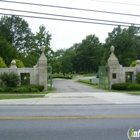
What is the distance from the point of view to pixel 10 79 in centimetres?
1955

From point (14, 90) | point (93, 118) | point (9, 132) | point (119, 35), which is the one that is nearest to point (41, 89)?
point (14, 90)

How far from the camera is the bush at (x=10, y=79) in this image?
19547mm

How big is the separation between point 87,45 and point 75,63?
9.76 m

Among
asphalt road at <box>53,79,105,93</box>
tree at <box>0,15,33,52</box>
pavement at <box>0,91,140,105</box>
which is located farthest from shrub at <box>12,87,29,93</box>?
tree at <box>0,15,33,52</box>

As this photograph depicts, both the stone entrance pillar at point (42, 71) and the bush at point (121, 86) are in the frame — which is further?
the stone entrance pillar at point (42, 71)

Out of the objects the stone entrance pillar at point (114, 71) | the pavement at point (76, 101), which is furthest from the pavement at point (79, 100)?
the stone entrance pillar at point (114, 71)

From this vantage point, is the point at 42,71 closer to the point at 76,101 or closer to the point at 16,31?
the point at 76,101

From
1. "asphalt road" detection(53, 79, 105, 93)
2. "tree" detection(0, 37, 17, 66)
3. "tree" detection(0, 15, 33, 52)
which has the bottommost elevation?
"asphalt road" detection(53, 79, 105, 93)

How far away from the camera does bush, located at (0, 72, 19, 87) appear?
1955cm

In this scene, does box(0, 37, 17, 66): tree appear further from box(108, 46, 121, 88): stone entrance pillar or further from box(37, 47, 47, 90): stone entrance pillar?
box(108, 46, 121, 88): stone entrance pillar

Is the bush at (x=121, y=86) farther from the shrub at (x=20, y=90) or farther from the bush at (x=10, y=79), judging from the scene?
the bush at (x=10, y=79)

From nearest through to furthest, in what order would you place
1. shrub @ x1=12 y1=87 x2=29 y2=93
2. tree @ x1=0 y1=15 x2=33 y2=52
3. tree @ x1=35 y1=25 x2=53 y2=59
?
shrub @ x1=12 y1=87 x2=29 y2=93, tree @ x1=35 y1=25 x2=53 y2=59, tree @ x1=0 y1=15 x2=33 y2=52

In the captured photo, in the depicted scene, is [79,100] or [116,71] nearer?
[79,100]

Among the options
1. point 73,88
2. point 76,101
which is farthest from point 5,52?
point 76,101
